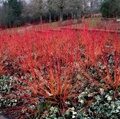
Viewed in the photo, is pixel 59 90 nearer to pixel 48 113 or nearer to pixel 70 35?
pixel 48 113

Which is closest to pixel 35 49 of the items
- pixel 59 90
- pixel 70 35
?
pixel 70 35

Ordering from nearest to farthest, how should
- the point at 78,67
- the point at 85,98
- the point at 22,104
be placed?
1. the point at 85,98
2. the point at 22,104
3. the point at 78,67

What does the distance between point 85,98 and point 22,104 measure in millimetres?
1183

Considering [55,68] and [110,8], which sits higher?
[110,8]

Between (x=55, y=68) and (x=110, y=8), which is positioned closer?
(x=55, y=68)

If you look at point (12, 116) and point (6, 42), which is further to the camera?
point (6, 42)

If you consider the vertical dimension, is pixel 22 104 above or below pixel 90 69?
below

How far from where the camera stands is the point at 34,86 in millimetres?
4812

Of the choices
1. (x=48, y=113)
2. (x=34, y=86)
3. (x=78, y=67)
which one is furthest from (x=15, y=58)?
(x=48, y=113)

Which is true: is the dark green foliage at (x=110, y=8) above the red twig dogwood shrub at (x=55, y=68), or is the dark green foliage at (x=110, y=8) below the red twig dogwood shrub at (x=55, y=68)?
above

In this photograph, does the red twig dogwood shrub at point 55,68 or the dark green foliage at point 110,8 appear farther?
the dark green foliage at point 110,8

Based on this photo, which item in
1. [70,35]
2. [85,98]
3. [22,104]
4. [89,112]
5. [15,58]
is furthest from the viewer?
[70,35]

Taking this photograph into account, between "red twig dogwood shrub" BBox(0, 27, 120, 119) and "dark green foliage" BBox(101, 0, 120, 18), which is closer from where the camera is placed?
"red twig dogwood shrub" BBox(0, 27, 120, 119)

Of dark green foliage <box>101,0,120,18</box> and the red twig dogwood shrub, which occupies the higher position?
dark green foliage <box>101,0,120,18</box>
